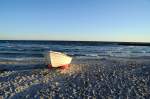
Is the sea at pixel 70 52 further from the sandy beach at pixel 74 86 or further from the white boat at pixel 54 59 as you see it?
the sandy beach at pixel 74 86

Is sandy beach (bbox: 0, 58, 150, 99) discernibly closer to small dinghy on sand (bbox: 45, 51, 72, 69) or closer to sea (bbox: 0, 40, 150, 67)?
small dinghy on sand (bbox: 45, 51, 72, 69)

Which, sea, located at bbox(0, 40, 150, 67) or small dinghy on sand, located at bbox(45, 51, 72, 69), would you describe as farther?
sea, located at bbox(0, 40, 150, 67)

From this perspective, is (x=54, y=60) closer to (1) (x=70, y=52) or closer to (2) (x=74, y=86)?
(2) (x=74, y=86)

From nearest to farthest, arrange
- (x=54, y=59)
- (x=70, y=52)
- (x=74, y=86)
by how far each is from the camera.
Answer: (x=74, y=86)
(x=54, y=59)
(x=70, y=52)

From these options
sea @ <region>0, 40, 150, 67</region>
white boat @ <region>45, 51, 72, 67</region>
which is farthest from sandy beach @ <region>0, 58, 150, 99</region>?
sea @ <region>0, 40, 150, 67</region>

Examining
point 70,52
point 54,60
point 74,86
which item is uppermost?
point 54,60

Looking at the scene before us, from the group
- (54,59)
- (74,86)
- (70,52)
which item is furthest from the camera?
(70,52)

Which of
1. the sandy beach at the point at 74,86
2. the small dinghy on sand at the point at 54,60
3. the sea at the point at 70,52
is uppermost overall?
the small dinghy on sand at the point at 54,60

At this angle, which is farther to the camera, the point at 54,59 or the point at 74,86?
the point at 54,59

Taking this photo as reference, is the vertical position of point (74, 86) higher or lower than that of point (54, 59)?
lower

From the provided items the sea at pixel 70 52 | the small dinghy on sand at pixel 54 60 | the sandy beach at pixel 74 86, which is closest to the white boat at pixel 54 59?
the small dinghy on sand at pixel 54 60

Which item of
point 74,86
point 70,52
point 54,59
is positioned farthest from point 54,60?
point 70,52

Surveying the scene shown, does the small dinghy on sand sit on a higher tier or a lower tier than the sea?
higher

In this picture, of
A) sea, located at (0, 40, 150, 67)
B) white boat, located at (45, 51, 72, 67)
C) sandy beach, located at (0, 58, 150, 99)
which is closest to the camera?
sandy beach, located at (0, 58, 150, 99)
